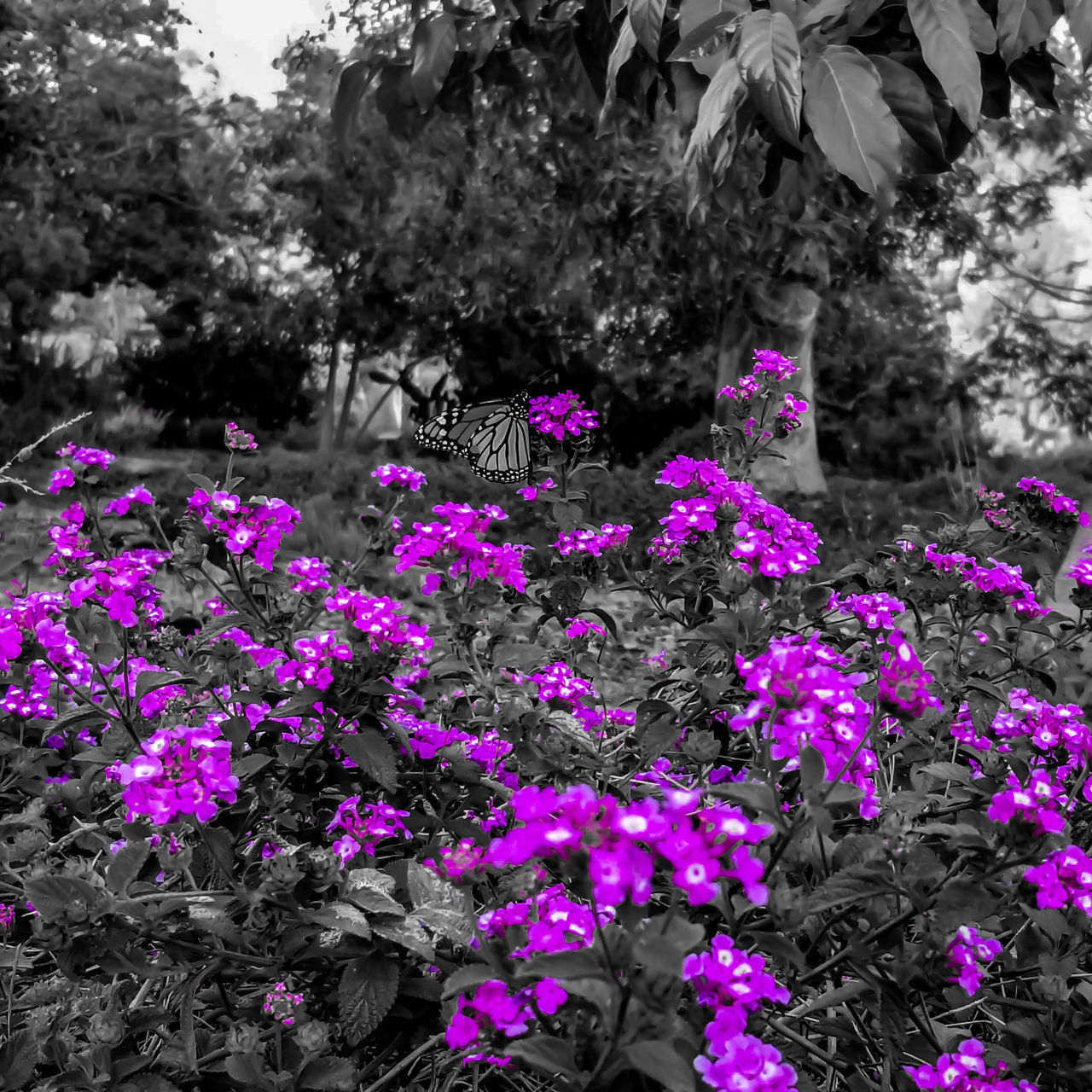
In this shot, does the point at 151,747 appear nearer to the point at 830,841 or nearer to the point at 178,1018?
the point at 178,1018

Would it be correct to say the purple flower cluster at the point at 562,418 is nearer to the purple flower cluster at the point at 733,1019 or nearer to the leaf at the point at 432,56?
the leaf at the point at 432,56

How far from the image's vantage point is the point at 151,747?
100cm

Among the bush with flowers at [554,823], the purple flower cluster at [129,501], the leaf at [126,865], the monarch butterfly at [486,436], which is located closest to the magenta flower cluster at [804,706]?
the bush with flowers at [554,823]

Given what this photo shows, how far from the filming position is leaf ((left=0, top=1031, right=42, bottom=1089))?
1.09m

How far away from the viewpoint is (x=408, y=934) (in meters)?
1.00

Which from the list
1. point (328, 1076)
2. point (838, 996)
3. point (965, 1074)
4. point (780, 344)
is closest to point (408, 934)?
point (328, 1076)

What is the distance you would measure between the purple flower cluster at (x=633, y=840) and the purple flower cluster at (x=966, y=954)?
271 millimetres

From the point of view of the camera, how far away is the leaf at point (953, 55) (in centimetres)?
123

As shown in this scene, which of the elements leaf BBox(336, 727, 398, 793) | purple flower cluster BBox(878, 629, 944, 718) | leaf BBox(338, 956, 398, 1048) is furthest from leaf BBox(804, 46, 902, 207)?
leaf BBox(338, 956, 398, 1048)

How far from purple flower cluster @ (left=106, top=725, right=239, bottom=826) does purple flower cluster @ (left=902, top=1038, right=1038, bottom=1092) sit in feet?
2.45

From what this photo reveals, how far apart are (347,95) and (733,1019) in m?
1.77

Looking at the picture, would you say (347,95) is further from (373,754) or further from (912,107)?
(373,754)

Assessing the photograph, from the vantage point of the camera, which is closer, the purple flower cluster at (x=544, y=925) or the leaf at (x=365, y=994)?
the purple flower cluster at (x=544, y=925)

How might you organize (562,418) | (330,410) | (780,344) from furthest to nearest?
(330,410) < (780,344) < (562,418)
